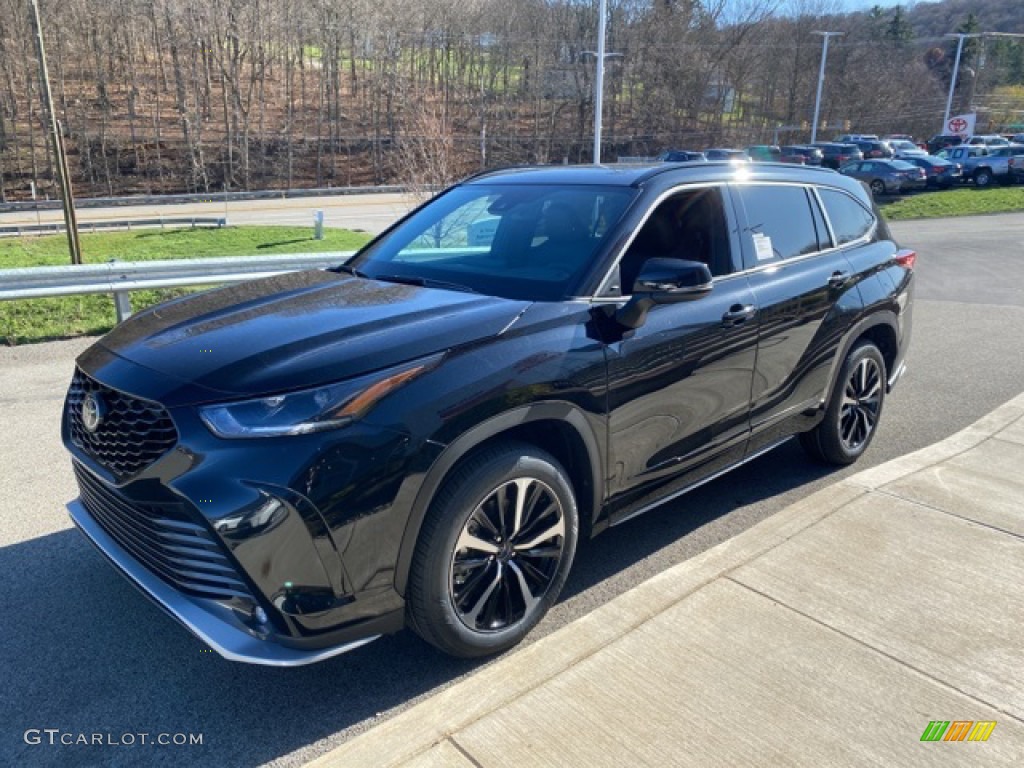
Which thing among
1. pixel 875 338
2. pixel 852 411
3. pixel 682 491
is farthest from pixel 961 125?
pixel 682 491

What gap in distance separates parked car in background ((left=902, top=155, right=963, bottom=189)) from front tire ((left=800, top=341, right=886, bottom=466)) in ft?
102

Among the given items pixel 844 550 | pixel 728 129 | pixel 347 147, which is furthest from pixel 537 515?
pixel 728 129

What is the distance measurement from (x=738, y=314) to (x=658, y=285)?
2.52 feet

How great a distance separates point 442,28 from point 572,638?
58418 mm

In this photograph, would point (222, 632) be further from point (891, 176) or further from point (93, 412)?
point (891, 176)

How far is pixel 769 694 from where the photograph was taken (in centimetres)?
270

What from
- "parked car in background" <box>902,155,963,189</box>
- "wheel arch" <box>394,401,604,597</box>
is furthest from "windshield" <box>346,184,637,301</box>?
"parked car in background" <box>902,155,963,189</box>

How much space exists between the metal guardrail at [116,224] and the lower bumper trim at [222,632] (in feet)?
81.5

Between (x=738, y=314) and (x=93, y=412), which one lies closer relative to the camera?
(x=93, y=412)

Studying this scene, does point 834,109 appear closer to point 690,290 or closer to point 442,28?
point 442,28

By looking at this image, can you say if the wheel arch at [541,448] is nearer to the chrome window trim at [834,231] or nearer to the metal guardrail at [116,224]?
the chrome window trim at [834,231]

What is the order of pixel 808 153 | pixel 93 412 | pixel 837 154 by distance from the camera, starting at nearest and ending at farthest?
pixel 93 412
pixel 808 153
pixel 837 154

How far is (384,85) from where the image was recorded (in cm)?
5331

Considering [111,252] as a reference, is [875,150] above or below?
above
